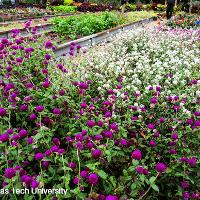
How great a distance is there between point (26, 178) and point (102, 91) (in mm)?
1896

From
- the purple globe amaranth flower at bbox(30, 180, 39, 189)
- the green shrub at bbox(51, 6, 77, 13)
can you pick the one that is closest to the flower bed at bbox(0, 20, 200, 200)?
the purple globe amaranth flower at bbox(30, 180, 39, 189)

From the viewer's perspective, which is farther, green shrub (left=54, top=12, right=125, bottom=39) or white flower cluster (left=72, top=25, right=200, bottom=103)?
green shrub (left=54, top=12, right=125, bottom=39)

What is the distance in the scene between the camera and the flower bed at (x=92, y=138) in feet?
7.38

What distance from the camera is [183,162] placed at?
2615 mm

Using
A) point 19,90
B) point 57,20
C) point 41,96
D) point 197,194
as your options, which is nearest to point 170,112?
point 197,194

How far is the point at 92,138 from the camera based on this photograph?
2660 millimetres

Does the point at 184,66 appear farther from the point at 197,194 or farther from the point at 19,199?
the point at 19,199

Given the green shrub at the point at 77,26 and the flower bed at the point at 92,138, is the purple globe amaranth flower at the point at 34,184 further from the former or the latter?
the green shrub at the point at 77,26

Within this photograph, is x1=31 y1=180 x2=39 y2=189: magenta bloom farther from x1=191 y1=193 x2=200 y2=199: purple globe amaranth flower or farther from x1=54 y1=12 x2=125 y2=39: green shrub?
x1=54 y1=12 x2=125 y2=39: green shrub

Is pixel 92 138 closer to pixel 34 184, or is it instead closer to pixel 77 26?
pixel 34 184

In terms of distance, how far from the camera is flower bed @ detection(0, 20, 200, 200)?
2248mm

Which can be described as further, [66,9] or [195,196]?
[66,9]

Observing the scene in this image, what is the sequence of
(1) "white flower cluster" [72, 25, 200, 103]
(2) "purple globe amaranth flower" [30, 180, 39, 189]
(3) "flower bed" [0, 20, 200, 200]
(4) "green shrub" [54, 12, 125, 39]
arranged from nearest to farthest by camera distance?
(2) "purple globe amaranth flower" [30, 180, 39, 189] < (3) "flower bed" [0, 20, 200, 200] < (1) "white flower cluster" [72, 25, 200, 103] < (4) "green shrub" [54, 12, 125, 39]

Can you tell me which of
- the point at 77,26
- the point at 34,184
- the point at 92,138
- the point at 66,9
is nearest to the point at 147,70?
the point at 92,138
